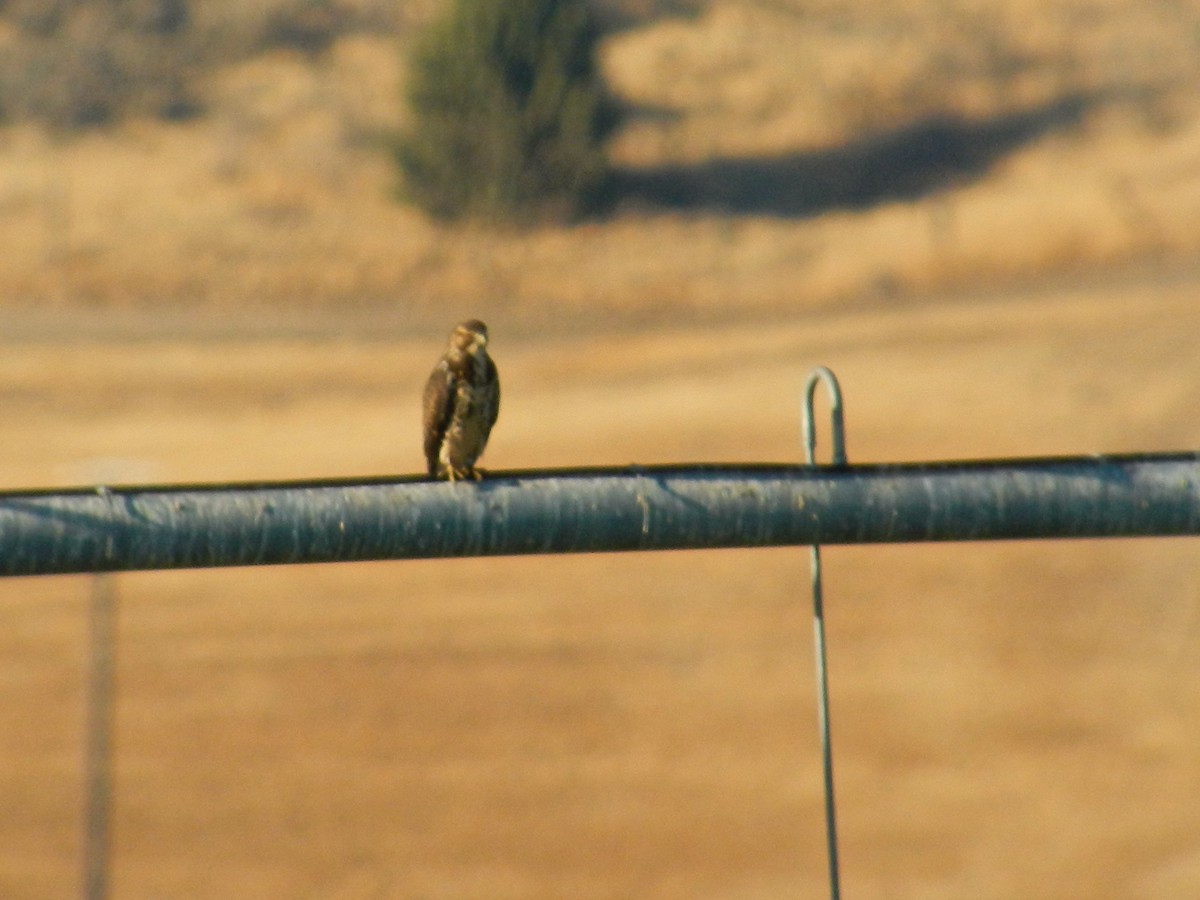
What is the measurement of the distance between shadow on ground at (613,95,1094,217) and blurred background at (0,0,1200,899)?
101 mm

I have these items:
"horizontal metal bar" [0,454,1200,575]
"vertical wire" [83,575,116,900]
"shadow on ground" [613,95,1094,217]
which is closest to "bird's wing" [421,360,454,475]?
"horizontal metal bar" [0,454,1200,575]

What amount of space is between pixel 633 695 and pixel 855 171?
790 inches

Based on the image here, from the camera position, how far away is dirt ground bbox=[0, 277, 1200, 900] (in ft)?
41.0

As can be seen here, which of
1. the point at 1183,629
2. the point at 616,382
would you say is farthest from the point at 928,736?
the point at 616,382

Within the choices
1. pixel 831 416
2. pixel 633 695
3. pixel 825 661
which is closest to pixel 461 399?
pixel 831 416

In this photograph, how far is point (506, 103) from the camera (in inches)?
1305

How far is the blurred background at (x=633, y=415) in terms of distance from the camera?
13.0 meters

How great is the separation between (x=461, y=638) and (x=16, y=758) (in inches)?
162

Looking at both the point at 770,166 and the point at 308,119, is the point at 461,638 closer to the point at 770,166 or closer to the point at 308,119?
the point at 770,166

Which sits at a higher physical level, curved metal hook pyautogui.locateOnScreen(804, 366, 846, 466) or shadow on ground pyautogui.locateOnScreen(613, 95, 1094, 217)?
shadow on ground pyautogui.locateOnScreen(613, 95, 1094, 217)

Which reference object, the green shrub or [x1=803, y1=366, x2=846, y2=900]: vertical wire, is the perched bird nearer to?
[x1=803, y1=366, x2=846, y2=900]: vertical wire

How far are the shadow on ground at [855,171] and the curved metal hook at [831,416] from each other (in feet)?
94.8

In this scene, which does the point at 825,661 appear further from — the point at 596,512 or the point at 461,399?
the point at 461,399

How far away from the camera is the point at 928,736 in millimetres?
14109
